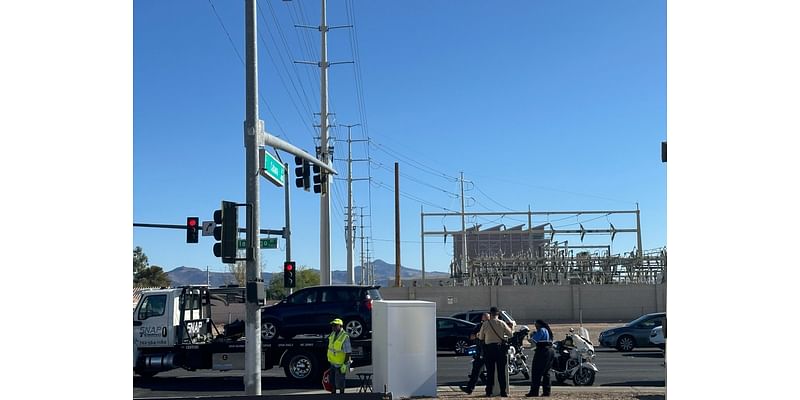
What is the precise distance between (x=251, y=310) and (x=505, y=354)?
4706mm

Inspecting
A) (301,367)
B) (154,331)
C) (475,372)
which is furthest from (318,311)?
(475,372)

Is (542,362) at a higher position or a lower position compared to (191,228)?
lower

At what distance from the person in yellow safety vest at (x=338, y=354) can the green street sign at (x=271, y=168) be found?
3.12m

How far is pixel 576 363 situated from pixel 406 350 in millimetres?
4234

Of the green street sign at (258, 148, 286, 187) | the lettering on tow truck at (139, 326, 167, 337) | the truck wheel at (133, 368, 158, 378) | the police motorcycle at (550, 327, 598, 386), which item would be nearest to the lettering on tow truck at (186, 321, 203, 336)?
the lettering on tow truck at (139, 326, 167, 337)

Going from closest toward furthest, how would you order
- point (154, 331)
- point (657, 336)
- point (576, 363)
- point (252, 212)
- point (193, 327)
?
1. point (252, 212)
2. point (576, 363)
3. point (154, 331)
4. point (193, 327)
5. point (657, 336)

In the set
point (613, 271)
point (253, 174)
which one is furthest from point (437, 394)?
point (613, 271)

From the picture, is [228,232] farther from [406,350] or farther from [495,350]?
[495,350]

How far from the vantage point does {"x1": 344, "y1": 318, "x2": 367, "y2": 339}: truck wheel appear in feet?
67.6

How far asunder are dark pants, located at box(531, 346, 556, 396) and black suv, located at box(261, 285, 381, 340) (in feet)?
20.0

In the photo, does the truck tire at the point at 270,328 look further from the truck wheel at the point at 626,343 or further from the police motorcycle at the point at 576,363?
the truck wheel at the point at 626,343

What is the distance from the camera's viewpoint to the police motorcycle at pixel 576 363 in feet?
57.1

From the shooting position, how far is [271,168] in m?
16.6

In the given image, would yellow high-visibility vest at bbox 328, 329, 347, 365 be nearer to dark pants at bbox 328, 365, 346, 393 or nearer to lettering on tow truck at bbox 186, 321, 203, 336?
dark pants at bbox 328, 365, 346, 393
